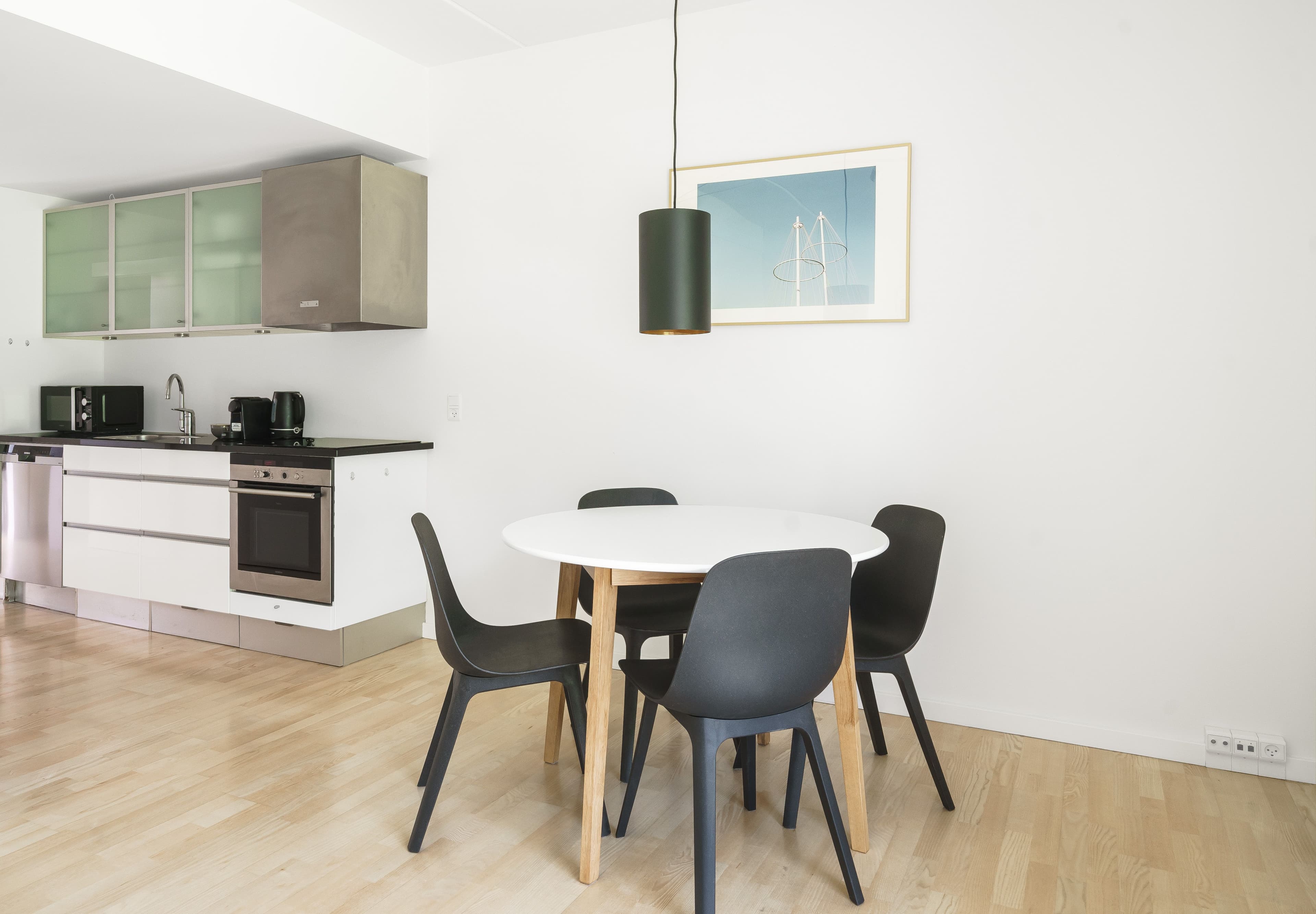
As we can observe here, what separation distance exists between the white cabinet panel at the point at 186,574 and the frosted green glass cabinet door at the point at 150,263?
125 cm

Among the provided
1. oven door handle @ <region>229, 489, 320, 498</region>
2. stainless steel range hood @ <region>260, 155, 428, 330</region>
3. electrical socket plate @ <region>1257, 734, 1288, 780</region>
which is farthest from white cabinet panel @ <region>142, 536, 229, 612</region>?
electrical socket plate @ <region>1257, 734, 1288, 780</region>

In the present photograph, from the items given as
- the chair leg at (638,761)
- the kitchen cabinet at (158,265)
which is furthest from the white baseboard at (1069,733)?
the kitchen cabinet at (158,265)

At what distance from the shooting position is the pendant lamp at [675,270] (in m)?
2.45

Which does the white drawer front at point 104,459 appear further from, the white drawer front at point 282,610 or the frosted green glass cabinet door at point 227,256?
the white drawer front at point 282,610

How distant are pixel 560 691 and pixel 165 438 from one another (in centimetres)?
325

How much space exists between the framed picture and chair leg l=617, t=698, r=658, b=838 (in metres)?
1.67

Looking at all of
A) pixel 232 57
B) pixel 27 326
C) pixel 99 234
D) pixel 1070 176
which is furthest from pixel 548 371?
pixel 27 326

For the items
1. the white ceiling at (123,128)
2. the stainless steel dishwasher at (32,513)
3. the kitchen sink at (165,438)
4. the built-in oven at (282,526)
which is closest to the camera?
the white ceiling at (123,128)

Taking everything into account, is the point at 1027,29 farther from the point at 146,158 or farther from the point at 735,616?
the point at 146,158

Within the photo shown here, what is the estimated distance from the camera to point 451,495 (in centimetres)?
402

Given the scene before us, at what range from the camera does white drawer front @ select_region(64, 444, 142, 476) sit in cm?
403

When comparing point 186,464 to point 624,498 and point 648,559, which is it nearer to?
point 624,498

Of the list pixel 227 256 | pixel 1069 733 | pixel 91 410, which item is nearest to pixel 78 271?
pixel 91 410

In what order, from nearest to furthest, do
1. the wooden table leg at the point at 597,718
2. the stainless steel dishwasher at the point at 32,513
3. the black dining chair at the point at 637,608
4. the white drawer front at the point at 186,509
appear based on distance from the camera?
the wooden table leg at the point at 597,718
the black dining chair at the point at 637,608
the white drawer front at the point at 186,509
the stainless steel dishwasher at the point at 32,513
